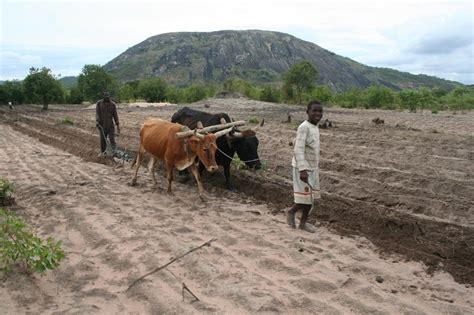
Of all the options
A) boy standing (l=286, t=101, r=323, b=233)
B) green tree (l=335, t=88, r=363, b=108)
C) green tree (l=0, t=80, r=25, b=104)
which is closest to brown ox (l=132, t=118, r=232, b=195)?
boy standing (l=286, t=101, r=323, b=233)

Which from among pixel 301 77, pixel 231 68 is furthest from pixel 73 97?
pixel 231 68

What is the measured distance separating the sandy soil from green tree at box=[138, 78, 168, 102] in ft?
166

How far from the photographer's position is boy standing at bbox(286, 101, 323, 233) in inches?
238

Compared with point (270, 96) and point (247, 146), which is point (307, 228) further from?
point (270, 96)

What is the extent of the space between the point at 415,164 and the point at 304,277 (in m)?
6.74

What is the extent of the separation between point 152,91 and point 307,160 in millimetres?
57022

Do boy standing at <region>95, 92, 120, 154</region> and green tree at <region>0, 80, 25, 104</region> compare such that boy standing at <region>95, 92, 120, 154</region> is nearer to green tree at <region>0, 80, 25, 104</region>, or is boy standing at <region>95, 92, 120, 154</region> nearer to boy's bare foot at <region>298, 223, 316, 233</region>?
boy's bare foot at <region>298, 223, 316, 233</region>

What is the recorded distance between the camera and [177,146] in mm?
8227

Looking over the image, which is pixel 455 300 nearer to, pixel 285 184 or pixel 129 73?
pixel 285 184

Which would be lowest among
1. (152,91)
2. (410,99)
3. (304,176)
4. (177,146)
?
(304,176)

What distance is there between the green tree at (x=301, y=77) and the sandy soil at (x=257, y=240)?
39.9 meters

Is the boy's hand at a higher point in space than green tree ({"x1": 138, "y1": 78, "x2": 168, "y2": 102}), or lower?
lower

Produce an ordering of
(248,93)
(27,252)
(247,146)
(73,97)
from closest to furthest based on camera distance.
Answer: (27,252) < (247,146) < (73,97) < (248,93)

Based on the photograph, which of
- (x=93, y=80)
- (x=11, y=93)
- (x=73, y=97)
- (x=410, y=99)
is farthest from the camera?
(x=73, y=97)
